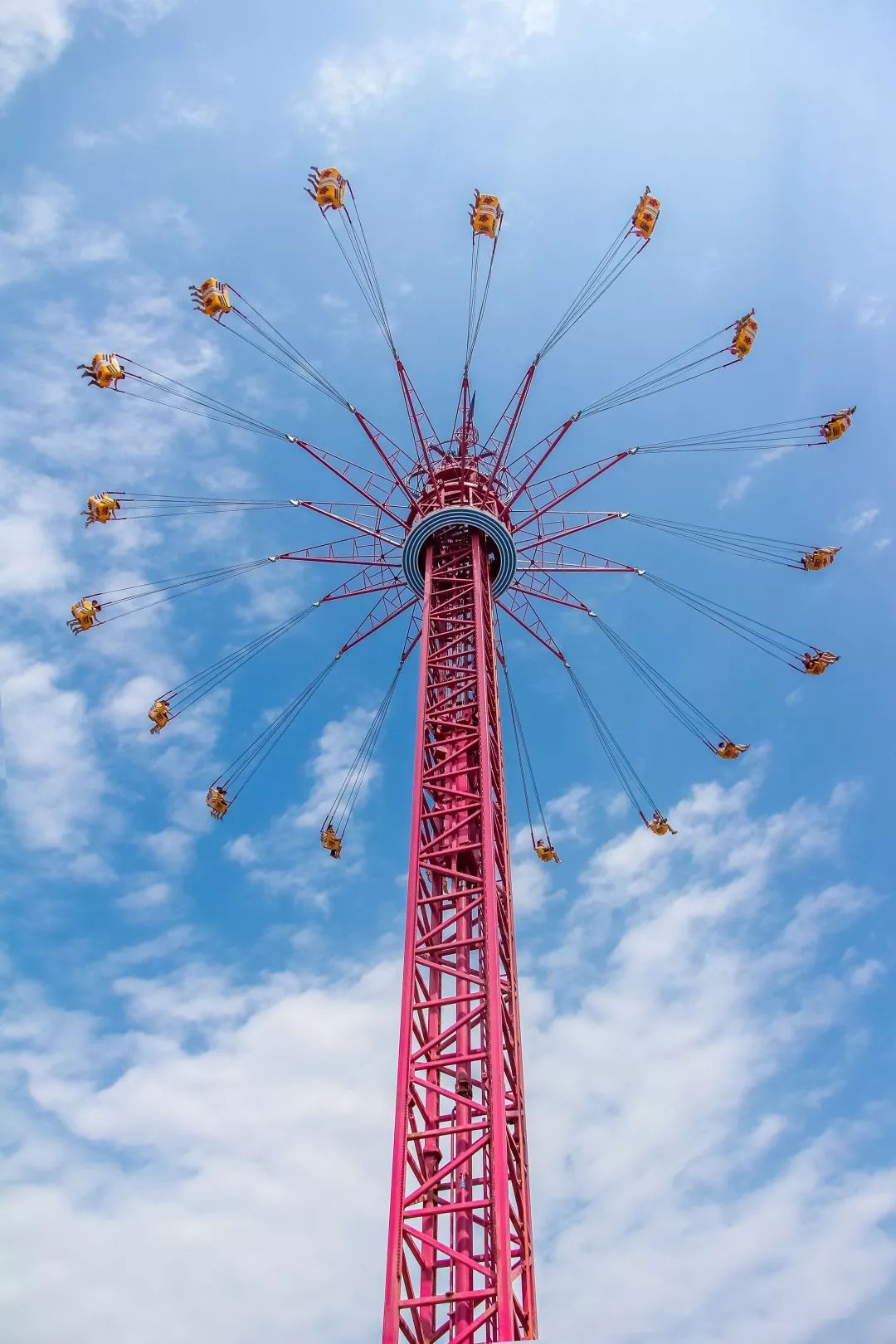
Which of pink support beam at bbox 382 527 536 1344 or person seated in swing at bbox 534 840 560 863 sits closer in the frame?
pink support beam at bbox 382 527 536 1344

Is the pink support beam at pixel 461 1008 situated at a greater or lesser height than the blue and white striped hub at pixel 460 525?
lesser

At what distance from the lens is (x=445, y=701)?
26672 millimetres

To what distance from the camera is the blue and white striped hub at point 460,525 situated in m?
28.9

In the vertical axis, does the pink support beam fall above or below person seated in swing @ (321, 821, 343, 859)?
below

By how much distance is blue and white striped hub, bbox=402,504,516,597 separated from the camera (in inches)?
1136

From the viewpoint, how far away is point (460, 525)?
29.4 meters

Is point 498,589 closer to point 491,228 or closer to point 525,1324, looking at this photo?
point 491,228

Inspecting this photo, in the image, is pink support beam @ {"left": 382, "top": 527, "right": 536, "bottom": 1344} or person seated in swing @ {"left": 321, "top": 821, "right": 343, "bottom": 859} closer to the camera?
pink support beam @ {"left": 382, "top": 527, "right": 536, "bottom": 1344}

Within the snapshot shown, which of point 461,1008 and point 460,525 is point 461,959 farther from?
point 460,525

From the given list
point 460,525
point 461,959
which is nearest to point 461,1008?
point 461,959

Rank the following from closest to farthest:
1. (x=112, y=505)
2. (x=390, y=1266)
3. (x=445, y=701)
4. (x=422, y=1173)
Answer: (x=390, y=1266) < (x=422, y=1173) < (x=445, y=701) < (x=112, y=505)

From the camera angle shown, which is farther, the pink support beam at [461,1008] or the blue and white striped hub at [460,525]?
the blue and white striped hub at [460,525]

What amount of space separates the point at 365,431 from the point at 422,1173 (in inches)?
770

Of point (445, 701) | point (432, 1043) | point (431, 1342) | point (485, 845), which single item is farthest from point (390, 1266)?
point (445, 701)
